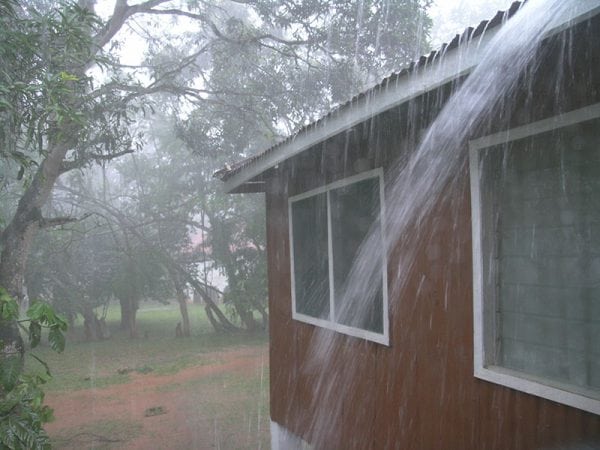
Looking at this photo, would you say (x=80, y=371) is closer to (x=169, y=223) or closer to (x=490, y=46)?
(x=169, y=223)

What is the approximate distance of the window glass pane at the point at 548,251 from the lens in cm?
248

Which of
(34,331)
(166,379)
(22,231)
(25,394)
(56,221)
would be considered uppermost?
Result: (56,221)

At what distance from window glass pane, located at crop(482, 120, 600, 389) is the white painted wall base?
341 cm

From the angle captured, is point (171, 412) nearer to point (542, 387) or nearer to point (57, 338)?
point (57, 338)

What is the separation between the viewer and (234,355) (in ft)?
50.1

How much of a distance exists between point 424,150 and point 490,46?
1.39 metres

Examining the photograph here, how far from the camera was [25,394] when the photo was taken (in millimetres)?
3715

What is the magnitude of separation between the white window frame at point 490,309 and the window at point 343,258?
110 cm

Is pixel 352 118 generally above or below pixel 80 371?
above

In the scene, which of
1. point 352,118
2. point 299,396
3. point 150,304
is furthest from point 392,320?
point 150,304

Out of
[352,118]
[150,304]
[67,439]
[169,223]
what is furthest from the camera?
[150,304]

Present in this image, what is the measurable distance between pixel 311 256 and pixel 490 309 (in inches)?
108

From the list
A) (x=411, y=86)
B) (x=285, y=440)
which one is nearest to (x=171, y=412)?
(x=285, y=440)

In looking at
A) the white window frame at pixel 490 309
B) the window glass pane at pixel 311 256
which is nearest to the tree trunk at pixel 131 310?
the window glass pane at pixel 311 256
